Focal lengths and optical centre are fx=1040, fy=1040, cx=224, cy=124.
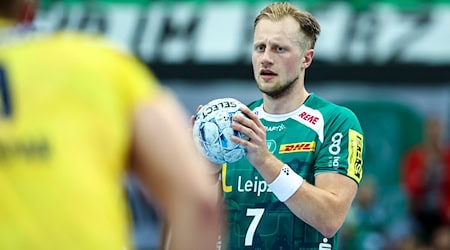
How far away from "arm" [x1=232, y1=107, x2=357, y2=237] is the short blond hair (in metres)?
0.86

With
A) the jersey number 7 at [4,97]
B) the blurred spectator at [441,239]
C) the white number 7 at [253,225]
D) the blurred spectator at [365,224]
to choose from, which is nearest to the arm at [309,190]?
the white number 7 at [253,225]

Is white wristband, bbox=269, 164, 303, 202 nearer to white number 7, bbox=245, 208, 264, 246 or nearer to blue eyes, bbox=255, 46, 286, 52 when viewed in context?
white number 7, bbox=245, 208, 264, 246

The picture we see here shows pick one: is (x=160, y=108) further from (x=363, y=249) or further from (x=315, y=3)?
(x=315, y=3)

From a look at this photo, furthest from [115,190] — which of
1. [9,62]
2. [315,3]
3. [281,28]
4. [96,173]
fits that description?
[315,3]

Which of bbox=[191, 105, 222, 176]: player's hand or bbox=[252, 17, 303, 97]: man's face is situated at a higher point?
bbox=[252, 17, 303, 97]: man's face

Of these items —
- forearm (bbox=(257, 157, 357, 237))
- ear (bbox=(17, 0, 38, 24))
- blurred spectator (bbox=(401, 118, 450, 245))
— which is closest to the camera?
ear (bbox=(17, 0, 38, 24))

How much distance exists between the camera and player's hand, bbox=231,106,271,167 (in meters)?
5.28

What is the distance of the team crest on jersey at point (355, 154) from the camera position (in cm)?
577

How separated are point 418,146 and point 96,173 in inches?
440

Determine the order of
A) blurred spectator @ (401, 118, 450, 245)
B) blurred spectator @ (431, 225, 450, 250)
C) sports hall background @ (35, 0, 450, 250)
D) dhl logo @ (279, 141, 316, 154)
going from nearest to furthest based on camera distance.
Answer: dhl logo @ (279, 141, 316, 154)
blurred spectator @ (431, 225, 450, 250)
blurred spectator @ (401, 118, 450, 245)
sports hall background @ (35, 0, 450, 250)

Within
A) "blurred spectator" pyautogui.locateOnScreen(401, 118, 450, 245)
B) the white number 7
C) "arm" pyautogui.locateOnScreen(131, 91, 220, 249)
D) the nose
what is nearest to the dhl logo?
the white number 7

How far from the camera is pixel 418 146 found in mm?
13453

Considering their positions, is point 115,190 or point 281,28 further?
point 281,28

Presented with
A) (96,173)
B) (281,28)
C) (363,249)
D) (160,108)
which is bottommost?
(363,249)
